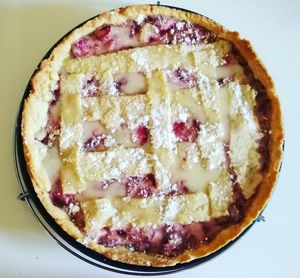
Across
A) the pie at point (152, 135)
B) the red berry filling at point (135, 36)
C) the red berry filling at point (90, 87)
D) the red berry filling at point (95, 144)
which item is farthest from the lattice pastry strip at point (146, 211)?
the red berry filling at point (135, 36)

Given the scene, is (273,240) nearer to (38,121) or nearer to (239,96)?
(239,96)

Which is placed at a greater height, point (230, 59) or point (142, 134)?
point (230, 59)

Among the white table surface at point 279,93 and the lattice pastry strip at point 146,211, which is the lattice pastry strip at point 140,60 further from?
the lattice pastry strip at point 146,211

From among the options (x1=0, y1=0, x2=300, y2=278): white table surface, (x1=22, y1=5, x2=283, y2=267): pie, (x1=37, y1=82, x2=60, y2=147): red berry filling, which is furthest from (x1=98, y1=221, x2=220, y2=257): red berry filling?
(x1=37, y1=82, x2=60, y2=147): red berry filling

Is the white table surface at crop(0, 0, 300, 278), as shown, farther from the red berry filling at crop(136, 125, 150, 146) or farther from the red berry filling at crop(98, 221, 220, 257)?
the red berry filling at crop(136, 125, 150, 146)

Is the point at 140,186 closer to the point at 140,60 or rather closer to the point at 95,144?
the point at 95,144

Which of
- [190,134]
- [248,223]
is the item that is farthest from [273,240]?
[190,134]

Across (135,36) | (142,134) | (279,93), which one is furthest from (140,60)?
(279,93)

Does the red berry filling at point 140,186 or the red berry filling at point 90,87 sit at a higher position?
the red berry filling at point 90,87
